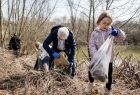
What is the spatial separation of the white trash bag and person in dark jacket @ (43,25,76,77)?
4.12 ft

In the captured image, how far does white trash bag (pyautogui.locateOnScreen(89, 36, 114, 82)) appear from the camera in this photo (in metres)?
4.61

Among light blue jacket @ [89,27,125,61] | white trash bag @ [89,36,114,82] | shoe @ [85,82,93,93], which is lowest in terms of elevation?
shoe @ [85,82,93,93]

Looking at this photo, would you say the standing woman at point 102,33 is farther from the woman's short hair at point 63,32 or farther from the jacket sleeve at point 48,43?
the jacket sleeve at point 48,43

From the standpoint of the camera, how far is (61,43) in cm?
614

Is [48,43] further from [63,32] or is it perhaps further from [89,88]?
[89,88]

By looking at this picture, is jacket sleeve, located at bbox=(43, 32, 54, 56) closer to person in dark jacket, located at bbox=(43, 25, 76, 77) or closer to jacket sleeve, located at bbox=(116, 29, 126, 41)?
person in dark jacket, located at bbox=(43, 25, 76, 77)

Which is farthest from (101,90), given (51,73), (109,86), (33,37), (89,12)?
(33,37)

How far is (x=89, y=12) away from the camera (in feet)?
33.9

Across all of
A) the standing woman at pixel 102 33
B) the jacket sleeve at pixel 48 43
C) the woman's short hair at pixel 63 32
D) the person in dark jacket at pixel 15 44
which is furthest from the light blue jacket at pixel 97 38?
the person in dark jacket at pixel 15 44

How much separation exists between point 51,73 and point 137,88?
154cm

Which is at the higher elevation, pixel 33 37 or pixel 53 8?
pixel 53 8

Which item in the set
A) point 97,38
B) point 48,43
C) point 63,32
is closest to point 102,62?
point 97,38

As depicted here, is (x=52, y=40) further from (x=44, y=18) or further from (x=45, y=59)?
(x=44, y=18)

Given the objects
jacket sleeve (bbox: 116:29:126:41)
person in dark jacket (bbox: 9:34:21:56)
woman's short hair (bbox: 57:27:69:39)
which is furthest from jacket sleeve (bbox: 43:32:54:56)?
person in dark jacket (bbox: 9:34:21:56)
